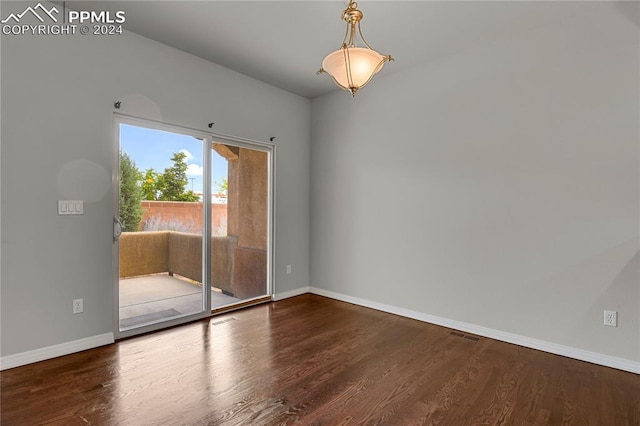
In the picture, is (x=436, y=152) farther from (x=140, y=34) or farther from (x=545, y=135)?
(x=140, y=34)

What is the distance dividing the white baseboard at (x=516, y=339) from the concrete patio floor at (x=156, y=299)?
6.71 feet

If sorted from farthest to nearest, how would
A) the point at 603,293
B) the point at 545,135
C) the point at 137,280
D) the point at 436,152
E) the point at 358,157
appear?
the point at 358,157
the point at 436,152
the point at 137,280
the point at 545,135
the point at 603,293

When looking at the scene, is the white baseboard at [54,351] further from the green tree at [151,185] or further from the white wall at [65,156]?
the green tree at [151,185]

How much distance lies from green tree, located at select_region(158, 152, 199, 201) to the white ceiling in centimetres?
120

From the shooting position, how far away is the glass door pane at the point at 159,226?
323cm

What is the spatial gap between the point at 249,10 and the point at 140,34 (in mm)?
1215

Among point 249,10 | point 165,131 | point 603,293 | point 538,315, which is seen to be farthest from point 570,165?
point 165,131

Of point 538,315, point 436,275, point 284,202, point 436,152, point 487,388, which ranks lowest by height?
point 487,388

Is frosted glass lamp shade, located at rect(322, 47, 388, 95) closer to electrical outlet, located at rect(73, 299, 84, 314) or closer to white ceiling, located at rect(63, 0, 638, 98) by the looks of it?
white ceiling, located at rect(63, 0, 638, 98)

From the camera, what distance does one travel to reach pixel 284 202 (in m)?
4.69

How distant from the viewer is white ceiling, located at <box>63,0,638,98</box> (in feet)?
8.97

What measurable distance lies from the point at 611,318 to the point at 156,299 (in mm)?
4228

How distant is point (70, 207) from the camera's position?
9.27ft

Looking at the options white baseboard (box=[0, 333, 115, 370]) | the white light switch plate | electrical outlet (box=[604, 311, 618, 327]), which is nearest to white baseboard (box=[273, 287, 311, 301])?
white baseboard (box=[0, 333, 115, 370])
